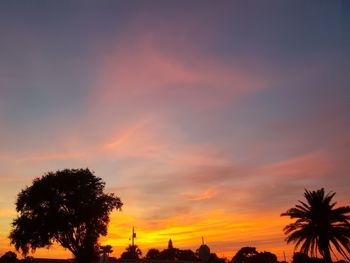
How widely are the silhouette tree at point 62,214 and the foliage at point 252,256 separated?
96166 mm

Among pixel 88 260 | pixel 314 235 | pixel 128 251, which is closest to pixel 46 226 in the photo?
pixel 88 260

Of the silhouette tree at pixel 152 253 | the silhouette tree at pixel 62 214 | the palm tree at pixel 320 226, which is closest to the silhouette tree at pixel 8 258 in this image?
the silhouette tree at pixel 62 214

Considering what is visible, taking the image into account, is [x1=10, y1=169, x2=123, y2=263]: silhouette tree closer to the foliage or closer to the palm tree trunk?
the palm tree trunk

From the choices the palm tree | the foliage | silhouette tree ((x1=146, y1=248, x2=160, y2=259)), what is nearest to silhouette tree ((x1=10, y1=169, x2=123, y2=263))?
the palm tree

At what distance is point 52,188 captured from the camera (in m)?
51.4

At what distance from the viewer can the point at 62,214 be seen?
162 ft

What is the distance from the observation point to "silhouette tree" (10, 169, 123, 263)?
162 feet

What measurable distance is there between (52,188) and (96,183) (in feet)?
19.5

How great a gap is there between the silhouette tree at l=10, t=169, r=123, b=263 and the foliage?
9617 centimetres

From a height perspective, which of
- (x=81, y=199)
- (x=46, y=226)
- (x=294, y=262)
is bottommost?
(x=294, y=262)

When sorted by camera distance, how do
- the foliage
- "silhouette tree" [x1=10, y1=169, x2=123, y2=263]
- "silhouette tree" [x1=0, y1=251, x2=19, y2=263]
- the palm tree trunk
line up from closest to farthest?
the palm tree trunk < "silhouette tree" [x1=10, y1=169, x2=123, y2=263] < "silhouette tree" [x1=0, y1=251, x2=19, y2=263] < the foliage

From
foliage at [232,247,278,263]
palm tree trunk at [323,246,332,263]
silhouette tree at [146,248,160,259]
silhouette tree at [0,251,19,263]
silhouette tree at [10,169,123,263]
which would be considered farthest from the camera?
silhouette tree at [146,248,160,259]

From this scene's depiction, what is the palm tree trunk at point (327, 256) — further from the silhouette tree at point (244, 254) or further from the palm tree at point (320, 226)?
the silhouette tree at point (244, 254)

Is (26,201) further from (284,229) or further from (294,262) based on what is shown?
(294,262)
